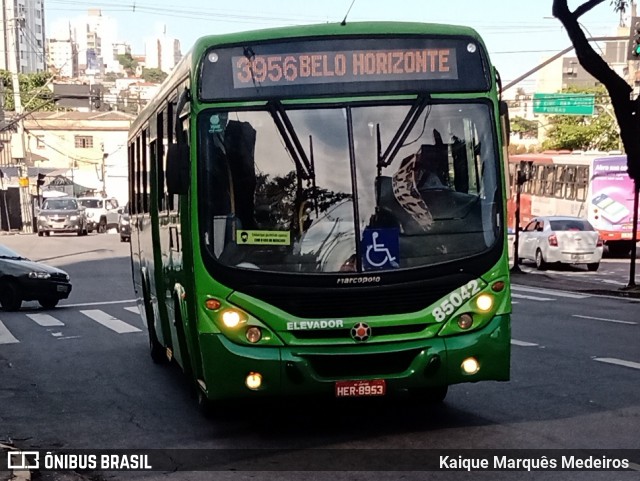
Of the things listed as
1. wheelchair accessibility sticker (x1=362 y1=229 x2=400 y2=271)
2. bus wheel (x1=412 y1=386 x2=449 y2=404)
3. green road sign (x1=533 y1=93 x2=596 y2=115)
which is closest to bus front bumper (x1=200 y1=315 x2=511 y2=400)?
wheelchair accessibility sticker (x1=362 y1=229 x2=400 y2=271)

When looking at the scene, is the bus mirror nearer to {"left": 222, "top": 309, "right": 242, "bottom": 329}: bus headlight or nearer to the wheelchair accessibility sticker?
{"left": 222, "top": 309, "right": 242, "bottom": 329}: bus headlight

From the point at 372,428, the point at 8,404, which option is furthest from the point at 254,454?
the point at 8,404

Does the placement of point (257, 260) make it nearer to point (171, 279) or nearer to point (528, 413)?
point (171, 279)

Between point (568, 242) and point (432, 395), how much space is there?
2331cm

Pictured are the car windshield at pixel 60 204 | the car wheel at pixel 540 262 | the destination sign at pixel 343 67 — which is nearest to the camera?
the destination sign at pixel 343 67

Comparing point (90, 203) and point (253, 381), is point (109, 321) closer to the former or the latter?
point (253, 381)

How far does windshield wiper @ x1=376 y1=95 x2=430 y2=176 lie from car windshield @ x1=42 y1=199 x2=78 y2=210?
4760 centimetres

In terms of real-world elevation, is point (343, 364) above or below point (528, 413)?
above

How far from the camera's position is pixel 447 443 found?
7.93m

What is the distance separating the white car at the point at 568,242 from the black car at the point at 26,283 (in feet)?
51.4

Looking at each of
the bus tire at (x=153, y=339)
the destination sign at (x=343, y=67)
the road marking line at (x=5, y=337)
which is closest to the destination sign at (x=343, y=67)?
the destination sign at (x=343, y=67)

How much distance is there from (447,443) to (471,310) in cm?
100

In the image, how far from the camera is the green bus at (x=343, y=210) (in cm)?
783

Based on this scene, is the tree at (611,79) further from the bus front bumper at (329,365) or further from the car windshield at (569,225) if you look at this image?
the bus front bumper at (329,365)
